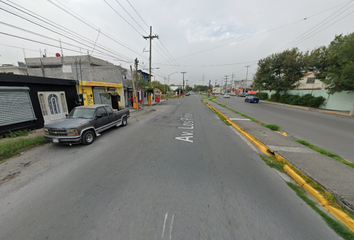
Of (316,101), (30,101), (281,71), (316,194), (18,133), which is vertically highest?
(281,71)

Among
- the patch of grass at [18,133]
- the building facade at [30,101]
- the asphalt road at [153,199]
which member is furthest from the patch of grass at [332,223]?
the building facade at [30,101]

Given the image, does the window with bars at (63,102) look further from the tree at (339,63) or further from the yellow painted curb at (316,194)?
the tree at (339,63)

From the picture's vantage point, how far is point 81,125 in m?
5.34

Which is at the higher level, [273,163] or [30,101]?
[30,101]

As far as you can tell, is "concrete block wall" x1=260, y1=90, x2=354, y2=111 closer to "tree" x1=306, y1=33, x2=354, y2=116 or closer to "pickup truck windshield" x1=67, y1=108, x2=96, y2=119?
"tree" x1=306, y1=33, x2=354, y2=116

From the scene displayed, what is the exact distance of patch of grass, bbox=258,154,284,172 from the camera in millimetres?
3895

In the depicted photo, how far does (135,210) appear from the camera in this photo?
8.00 ft

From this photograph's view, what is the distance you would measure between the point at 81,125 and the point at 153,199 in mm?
4583

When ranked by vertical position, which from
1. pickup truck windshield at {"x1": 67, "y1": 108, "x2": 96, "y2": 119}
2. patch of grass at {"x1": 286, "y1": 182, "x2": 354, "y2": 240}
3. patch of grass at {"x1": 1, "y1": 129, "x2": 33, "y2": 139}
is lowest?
patch of grass at {"x1": 1, "y1": 129, "x2": 33, "y2": 139}

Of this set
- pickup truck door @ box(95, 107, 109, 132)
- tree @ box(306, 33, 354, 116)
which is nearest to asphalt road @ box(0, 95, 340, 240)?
pickup truck door @ box(95, 107, 109, 132)

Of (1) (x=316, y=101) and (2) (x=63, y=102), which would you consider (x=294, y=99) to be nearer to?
(1) (x=316, y=101)

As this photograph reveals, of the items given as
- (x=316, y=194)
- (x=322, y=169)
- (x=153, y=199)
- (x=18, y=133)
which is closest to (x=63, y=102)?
(x=18, y=133)

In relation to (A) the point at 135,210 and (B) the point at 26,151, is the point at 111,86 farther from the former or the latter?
(A) the point at 135,210

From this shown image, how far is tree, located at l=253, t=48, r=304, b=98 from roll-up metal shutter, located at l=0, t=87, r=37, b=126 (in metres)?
30.6
